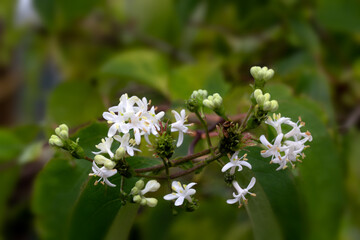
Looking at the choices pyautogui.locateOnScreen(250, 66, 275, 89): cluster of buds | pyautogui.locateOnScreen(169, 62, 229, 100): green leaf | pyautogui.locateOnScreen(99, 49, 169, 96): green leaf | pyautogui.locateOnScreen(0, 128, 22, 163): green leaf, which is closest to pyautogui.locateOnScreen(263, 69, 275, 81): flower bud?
pyautogui.locateOnScreen(250, 66, 275, 89): cluster of buds

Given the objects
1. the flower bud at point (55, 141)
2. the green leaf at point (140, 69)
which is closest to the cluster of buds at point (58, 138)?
the flower bud at point (55, 141)

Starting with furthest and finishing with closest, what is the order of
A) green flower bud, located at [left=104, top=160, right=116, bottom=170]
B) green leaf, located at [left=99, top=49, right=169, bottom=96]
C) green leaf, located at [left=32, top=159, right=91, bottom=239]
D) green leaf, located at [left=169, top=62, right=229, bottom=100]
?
green leaf, located at [left=99, top=49, right=169, bottom=96], green leaf, located at [left=169, top=62, right=229, bottom=100], green leaf, located at [left=32, top=159, right=91, bottom=239], green flower bud, located at [left=104, top=160, right=116, bottom=170]

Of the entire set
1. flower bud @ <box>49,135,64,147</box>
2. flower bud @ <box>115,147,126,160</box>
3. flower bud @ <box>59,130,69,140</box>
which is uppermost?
flower bud @ <box>59,130,69,140</box>

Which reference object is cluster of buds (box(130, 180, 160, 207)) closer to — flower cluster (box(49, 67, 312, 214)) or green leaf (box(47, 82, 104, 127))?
flower cluster (box(49, 67, 312, 214))

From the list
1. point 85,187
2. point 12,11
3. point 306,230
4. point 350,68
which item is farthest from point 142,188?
point 12,11

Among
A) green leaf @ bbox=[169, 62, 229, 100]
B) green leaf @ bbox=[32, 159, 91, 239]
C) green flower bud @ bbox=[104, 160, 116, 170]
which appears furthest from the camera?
green leaf @ bbox=[169, 62, 229, 100]

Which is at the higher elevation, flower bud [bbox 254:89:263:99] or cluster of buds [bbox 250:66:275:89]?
cluster of buds [bbox 250:66:275:89]

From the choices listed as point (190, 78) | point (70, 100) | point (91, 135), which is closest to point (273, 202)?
point (91, 135)

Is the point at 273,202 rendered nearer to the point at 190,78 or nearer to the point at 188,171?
the point at 188,171

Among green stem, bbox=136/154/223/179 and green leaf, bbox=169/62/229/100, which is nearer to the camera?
green stem, bbox=136/154/223/179
